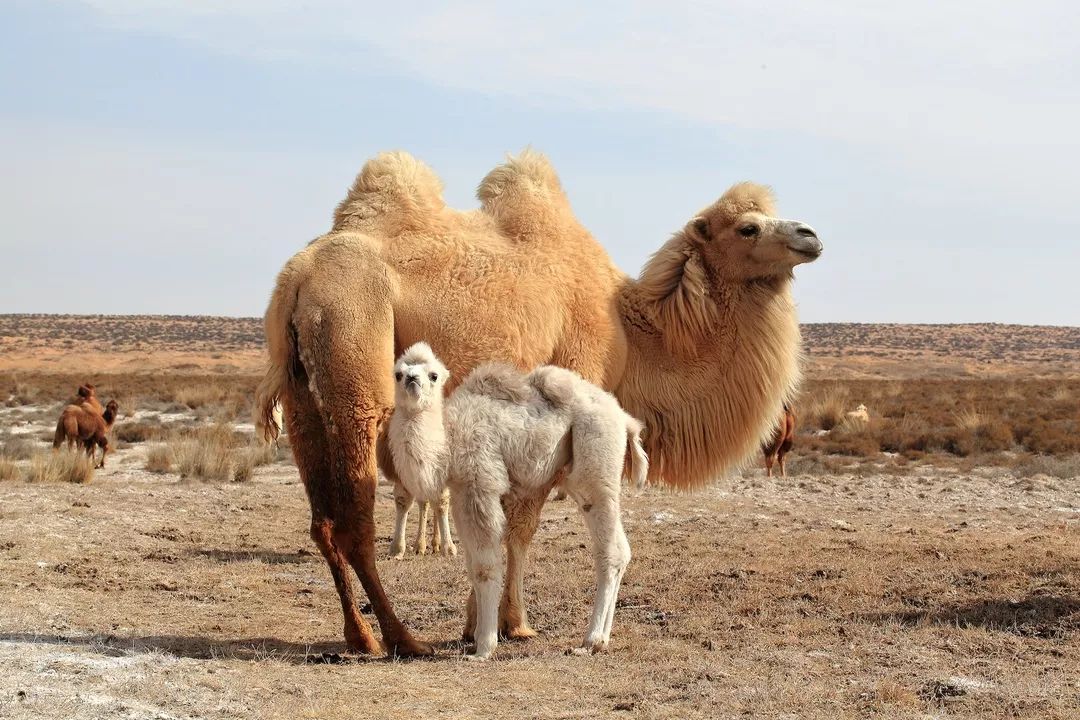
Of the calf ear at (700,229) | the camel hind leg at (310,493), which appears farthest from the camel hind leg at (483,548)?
the calf ear at (700,229)

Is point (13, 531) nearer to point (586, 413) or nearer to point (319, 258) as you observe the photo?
point (319, 258)

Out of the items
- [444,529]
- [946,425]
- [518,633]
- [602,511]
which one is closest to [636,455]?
[602,511]

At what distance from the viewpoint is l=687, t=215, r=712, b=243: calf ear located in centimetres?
830

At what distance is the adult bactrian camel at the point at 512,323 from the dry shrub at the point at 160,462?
11.2 meters

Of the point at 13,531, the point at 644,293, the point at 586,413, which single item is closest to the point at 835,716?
the point at 586,413

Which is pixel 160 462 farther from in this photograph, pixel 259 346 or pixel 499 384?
pixel 259 346

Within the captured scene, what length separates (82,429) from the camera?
17797 mm

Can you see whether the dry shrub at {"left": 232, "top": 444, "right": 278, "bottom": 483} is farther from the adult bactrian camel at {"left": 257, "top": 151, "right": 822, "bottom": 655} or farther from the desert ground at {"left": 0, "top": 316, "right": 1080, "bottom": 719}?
the adult bactrian camel at {"left": 257, "top": 151, "right": 822, "bottom": 655}

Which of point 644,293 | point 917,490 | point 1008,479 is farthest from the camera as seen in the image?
point 1008,479

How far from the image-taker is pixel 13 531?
10500 mm

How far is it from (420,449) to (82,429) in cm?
1257

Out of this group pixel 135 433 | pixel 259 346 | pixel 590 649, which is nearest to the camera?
pixel 590 649

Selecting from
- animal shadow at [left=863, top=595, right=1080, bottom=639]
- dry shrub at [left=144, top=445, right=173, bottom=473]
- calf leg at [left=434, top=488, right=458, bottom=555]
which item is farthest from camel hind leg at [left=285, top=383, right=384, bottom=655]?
dry shrub at [left=144, top=445, right=173, bottom=473]

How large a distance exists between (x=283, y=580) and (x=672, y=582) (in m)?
2.95
